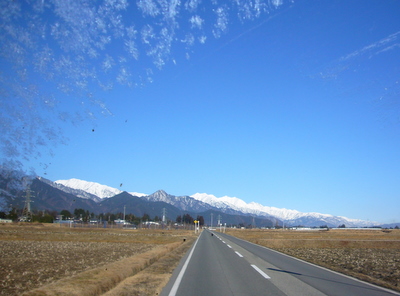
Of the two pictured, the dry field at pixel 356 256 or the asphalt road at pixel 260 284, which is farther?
the dry field at pixel 356 256

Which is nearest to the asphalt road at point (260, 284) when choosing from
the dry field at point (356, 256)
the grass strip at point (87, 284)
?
the dry field at point (356, 256)

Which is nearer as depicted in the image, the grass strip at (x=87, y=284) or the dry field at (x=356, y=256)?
the grass strip at (x=87, y=284)

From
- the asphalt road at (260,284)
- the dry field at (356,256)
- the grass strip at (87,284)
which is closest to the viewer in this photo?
the grass strip at (87,284)

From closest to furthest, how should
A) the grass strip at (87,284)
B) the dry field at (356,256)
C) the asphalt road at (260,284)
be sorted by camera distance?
the grass strip at (87,284)
the asphalt road at (260,284)
the dry field at (356,256)

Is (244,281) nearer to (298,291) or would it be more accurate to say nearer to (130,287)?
(298,291)

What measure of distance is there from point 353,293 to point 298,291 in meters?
1.79

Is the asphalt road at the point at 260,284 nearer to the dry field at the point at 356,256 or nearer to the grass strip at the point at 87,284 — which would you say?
A: the dry field at the point at 356,256

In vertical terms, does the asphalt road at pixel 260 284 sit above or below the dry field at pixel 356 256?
above

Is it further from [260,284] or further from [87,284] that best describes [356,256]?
[87,284]

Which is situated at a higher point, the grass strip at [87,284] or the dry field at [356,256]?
the grass strip at [87,284]

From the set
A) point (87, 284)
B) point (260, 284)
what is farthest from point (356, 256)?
point (87, 284)

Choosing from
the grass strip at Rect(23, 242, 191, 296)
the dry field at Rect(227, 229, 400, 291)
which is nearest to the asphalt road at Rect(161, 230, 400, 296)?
the dry field at Rect(227, 229, 400, 291)

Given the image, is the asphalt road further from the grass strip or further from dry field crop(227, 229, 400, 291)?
the grass strip

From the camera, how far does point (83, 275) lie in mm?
13055
